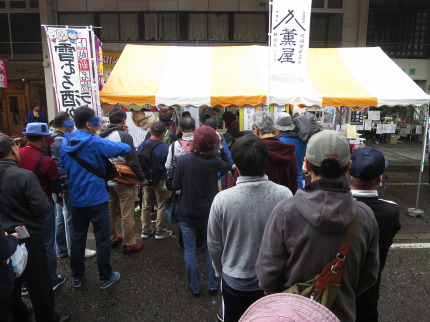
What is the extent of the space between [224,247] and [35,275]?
5.55 ft

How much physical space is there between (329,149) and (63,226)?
380 centimetres

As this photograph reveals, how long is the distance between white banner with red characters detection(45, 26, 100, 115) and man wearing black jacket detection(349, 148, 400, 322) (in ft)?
15.4

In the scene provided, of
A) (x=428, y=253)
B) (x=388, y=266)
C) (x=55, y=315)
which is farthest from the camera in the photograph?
(x=428, y=253)

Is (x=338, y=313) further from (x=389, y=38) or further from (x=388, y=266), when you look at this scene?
(x=389, y=38)

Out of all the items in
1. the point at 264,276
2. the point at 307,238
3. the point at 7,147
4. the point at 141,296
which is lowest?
the point at 141,296

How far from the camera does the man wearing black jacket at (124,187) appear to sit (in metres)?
3.92

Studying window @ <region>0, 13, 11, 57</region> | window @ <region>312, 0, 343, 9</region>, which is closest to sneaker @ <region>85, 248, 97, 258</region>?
window @ <region>0, 13, 11, 57</region>

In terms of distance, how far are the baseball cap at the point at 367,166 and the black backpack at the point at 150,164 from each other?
306 centimetres

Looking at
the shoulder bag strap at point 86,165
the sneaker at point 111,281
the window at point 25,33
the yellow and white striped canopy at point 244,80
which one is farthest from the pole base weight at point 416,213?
the window at point 25,33

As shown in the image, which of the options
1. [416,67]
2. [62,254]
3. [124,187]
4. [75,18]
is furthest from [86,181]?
[416,67]

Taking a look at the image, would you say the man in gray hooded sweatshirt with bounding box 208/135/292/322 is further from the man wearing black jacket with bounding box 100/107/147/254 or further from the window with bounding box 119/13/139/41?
the window with bounding box 119/13/139/41

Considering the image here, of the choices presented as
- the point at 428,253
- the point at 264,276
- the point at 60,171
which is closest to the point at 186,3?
the point at 60,171

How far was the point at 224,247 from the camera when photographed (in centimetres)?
217

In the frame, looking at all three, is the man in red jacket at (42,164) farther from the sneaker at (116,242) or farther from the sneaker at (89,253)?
the sneaker at (116,242)
